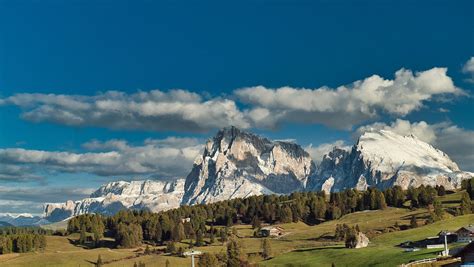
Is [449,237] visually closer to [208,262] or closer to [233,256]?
[233,256]

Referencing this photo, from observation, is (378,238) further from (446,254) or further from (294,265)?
(446,254)

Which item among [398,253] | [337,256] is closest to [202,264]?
[337,256]

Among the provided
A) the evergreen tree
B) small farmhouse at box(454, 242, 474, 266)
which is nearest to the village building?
the evergreen tree

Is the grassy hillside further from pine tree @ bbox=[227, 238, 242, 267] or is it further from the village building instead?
pine tree @ bbox=[227, 238, 242, 267]

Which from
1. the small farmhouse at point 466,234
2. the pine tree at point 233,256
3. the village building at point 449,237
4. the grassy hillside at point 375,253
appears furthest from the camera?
the village building at point 449,237

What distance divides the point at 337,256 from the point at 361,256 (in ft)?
36.0

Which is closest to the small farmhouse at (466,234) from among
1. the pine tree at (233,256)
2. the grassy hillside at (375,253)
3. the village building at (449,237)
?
the village building at (449,237)

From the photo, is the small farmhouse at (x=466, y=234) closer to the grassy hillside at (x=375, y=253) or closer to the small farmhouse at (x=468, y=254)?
the grassy hillside at (x=375, y=253)

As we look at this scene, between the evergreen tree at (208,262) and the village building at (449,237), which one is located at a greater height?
the village building at (449,237)

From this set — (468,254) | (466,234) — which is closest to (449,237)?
(466,234)

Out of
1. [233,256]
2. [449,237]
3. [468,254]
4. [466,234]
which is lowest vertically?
[233,256]

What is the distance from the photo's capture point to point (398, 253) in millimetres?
130875

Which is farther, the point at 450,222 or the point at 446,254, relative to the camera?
the point at 450,222

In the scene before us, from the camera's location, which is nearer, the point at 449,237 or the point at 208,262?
the point at 208,262
